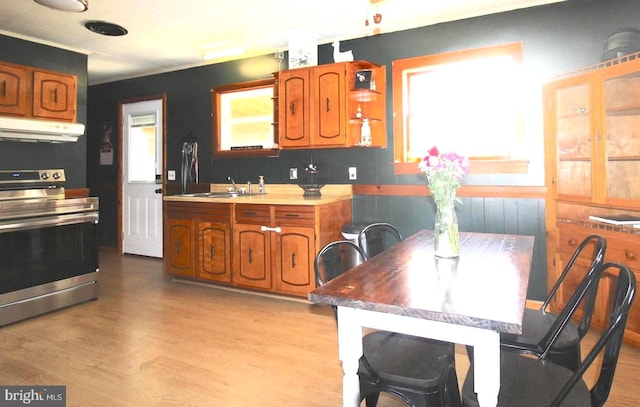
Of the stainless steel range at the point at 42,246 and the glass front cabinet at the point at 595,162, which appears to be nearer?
the glass front cabinet at the point at 595,162

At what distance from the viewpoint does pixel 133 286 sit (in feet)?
13.9

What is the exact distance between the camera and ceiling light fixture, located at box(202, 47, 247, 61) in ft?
14.4

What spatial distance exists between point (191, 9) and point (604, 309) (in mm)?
3874

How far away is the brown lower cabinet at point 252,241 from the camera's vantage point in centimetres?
358

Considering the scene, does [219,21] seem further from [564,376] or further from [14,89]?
[564,376]

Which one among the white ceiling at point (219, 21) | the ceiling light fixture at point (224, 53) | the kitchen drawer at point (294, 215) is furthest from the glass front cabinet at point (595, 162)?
the ceiling light fixture at point (224, 53)

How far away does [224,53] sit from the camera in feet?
14.5

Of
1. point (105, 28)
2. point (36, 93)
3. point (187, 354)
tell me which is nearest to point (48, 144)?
point (36, 93)

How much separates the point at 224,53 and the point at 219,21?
0.72 m

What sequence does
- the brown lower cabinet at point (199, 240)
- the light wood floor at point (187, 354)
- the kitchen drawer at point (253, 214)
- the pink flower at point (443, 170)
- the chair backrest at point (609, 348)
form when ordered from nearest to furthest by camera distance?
the chair backrest at point (609, 348) → the pink flower at point (443, 170) → the light wood floor at point (187, 354) → the kitchen drawer at point (253, 214) → the brown lower cabinet at point (199, 240)

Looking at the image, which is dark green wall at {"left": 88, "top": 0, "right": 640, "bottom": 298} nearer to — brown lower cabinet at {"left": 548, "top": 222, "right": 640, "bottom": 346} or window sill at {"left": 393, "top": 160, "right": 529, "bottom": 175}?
window sill at {"left": 393, "top": 160, "right": 529, "bottom": 175}

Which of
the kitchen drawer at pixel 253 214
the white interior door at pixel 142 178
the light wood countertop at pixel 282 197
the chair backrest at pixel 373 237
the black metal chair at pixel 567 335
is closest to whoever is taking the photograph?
the black metal chair at pixel 567 335

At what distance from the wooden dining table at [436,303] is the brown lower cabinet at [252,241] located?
1770mm

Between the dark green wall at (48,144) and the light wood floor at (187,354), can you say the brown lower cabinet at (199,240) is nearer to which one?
the light wood floor at (187,354)
